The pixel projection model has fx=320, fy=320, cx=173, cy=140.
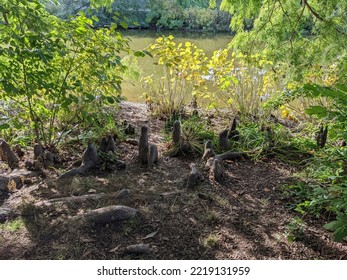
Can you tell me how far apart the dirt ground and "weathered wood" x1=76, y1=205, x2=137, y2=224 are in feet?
0.11

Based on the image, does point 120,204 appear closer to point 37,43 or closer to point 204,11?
point 37,43

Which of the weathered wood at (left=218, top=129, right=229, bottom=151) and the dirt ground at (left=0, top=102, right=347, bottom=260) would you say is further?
the weathered wood at (left=218, top=129, right=229, bottom=151)

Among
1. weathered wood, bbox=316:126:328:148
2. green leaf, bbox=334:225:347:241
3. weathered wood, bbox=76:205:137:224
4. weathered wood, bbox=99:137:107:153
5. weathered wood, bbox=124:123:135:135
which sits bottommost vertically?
weathered wood, bbox=124:123:135:135

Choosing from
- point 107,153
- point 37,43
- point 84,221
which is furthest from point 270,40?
point 84,221

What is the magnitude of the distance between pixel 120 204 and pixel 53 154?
110 centimetres

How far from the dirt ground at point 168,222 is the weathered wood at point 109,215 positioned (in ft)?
0.11

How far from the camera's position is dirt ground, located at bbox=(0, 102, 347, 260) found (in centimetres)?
173

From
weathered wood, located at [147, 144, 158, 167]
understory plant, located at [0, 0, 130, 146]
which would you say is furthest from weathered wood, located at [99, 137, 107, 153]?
weathered wood, located at [147, 144, 158, 167]

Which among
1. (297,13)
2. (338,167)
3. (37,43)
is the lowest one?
(338,167)

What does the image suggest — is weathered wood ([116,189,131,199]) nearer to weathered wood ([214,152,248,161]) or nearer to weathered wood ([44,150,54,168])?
weathered wood ([44,150,54,168])

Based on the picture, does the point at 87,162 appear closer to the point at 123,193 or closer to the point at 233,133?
the point at 123,193

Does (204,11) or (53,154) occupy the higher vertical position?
(204,11)

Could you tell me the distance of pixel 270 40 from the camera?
3.37 metres

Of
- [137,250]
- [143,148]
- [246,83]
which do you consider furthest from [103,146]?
[246,83]
